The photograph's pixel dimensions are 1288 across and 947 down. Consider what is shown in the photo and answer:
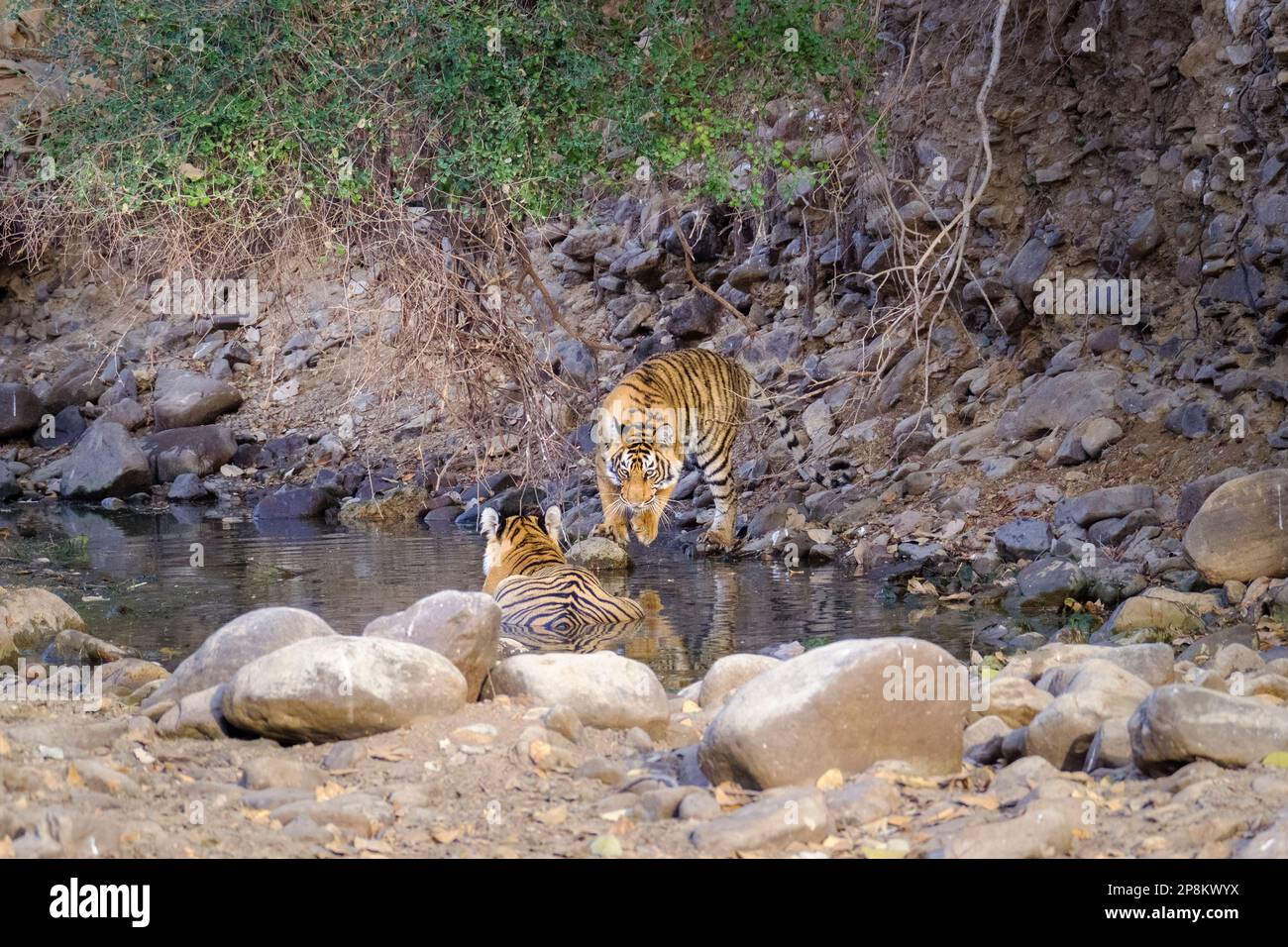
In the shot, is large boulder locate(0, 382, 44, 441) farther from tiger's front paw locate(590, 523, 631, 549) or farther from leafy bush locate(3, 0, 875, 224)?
tiger's front paw locate(590, 523, 631, 549)

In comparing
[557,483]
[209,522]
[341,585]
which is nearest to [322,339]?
[209,522]

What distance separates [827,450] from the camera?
12164mm

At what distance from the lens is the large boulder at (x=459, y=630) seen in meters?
5.66

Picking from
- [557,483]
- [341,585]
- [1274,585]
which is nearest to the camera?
[1274,585]

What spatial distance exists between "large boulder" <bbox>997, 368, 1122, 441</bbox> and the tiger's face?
272cm

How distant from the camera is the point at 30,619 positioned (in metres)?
7.59

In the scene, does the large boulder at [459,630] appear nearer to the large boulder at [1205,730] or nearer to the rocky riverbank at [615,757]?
the rocky riverbank at [615,757]

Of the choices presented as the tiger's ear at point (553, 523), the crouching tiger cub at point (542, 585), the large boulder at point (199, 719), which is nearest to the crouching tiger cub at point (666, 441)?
the tiger's ear at point (553, 523)

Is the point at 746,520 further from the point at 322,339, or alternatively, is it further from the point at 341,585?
the point at 322,339

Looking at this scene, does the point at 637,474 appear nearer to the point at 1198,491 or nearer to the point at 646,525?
the point at 646,525

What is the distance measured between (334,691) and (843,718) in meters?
1.78

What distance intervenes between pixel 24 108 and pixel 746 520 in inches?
246
